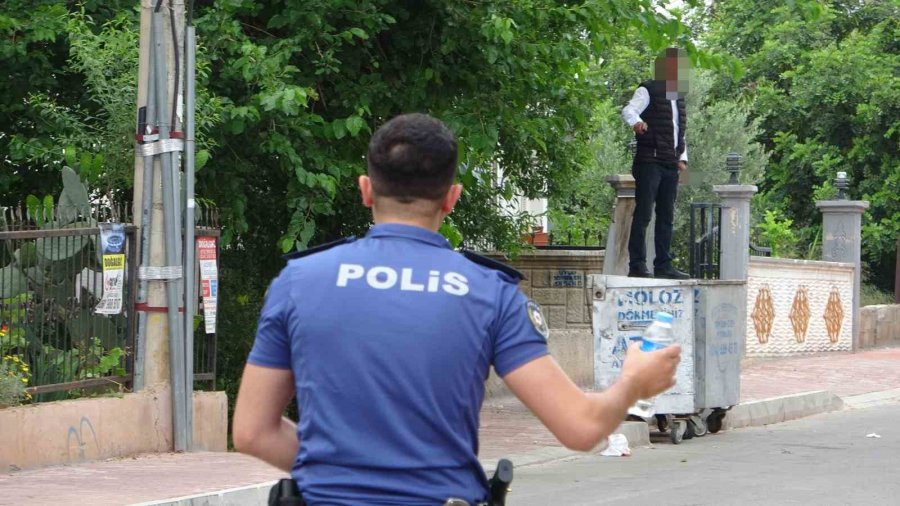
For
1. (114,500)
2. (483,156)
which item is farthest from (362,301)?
(483,156)

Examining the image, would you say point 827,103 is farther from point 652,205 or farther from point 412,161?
point 412,161

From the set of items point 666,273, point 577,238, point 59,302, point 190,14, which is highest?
point 190,14

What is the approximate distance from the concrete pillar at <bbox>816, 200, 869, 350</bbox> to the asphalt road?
9973 millimetres

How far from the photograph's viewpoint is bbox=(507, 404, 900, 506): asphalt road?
907 cm

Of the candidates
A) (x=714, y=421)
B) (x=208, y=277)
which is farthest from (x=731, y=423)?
(x=208, y=277)

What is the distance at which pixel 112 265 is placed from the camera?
35.0 ft

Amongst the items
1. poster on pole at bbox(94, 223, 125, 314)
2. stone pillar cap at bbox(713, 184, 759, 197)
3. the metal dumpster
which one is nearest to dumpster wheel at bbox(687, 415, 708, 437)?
the metal dumpster

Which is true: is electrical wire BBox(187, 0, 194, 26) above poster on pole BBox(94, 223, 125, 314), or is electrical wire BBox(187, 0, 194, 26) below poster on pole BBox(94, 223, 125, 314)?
above

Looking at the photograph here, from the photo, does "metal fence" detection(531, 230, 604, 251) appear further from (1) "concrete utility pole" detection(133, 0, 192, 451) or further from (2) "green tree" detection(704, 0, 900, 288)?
(1) "concrete utility pole" detection(133, 0, 192, 451)

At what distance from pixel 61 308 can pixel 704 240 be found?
23.0 ft

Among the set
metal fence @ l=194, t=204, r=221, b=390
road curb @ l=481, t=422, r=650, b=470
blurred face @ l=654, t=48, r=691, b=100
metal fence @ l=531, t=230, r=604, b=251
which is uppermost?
blurred face @ l=654, t=48, r=691, b=100

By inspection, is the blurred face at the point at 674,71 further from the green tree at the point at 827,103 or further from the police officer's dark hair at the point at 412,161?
the green tree at the point at 827,103

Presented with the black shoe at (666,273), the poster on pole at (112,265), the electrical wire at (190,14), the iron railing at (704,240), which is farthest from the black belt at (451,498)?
the iron railing at (704,240)

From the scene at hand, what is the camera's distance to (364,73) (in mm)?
12938
